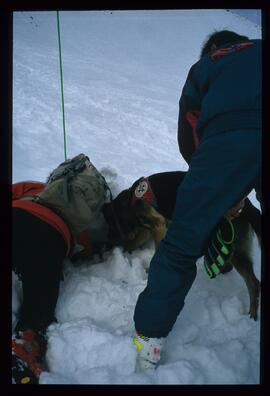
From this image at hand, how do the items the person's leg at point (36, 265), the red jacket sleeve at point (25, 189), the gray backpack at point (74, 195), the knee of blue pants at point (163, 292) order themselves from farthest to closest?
the red jacket sleeve at point (25, 189) < the gray backpack at point (74, 195) < the person's leg at point (36, 265) < the knee of blue pants at point (163, 292)

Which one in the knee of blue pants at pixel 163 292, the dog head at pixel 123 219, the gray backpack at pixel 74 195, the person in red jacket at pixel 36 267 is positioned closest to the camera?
the knee of blue pants at pixel 163 292

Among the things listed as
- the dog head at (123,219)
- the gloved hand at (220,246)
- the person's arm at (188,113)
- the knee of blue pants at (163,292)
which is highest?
the person's arm at (188,113)

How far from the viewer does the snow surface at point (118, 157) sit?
1533 mm

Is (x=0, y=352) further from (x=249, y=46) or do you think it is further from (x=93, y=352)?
(x=249, y=46)

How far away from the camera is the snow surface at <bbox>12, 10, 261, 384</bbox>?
153cm

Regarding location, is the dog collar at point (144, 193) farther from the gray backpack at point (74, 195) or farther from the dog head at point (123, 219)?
the gray backpack at point (74, 195)

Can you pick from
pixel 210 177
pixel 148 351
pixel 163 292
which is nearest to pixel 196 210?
pixel 210 177

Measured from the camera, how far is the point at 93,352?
1.58 metres

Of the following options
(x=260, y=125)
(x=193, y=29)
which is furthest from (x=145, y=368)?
(x=193, y=29)

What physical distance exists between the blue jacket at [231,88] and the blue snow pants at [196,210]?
0.04 meters

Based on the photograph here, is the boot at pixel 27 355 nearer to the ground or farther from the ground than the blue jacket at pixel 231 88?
nearer to the ground

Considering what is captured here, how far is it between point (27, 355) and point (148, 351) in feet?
1.70

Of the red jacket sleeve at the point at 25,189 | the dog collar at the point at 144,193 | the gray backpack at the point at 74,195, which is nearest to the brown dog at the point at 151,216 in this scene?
the dog collar at the point at 144,193

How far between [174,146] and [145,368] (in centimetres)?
334
